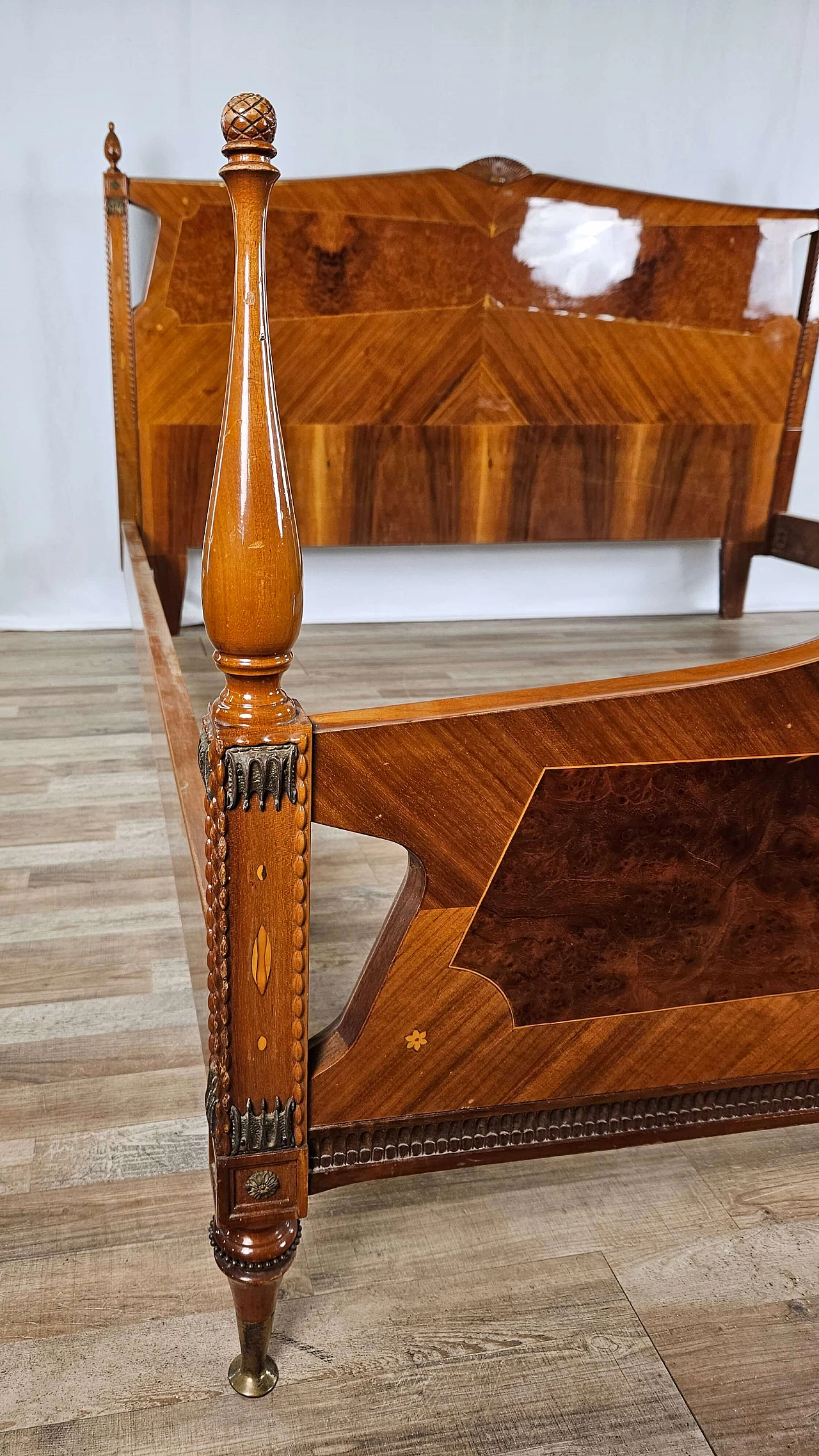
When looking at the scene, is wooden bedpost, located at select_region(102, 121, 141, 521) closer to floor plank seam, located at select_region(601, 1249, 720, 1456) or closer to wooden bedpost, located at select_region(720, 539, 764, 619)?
wooden bedpost, located at select_region(720, 539, 764, 619)

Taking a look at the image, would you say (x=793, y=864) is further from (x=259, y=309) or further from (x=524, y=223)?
(x=524, y=223)

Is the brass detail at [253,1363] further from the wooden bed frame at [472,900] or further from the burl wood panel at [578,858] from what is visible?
the burl wood panel at [578,858]

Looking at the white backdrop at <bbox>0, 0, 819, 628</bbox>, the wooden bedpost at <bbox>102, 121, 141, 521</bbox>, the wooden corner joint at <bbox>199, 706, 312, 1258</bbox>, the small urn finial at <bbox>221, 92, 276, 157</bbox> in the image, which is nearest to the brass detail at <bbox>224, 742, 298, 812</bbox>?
the wooden corner joint at <bbox>199, 706, 312, 1258</bbox>

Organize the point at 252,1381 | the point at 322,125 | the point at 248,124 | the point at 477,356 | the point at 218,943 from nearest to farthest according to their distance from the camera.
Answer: the point at 248,124
the point at 218,943
the point at 252,1381
the point at 477,356
the point at 322,125

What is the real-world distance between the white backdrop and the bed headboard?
0.93ft

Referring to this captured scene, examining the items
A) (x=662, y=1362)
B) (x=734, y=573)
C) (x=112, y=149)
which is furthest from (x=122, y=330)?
(x=662, y=1362)

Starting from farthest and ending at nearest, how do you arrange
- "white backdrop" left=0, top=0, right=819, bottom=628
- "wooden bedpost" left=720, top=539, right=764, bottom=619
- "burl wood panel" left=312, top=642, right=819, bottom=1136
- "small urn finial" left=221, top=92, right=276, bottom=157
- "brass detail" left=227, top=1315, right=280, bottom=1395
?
"wooden bedpost" left=720, top=539, right=764, bottom=619 < "white backdrop" left=0, top=0, right=819, bottom=628 < "brass detail" left=227, top=1315, right=280, bottom=1395 < "burl wood panel" left=312, top=642, right=819, bottom=1136 < "small urn finial" left=221, top=92, right=276, bottom=157

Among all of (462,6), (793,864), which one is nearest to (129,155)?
(462,6)

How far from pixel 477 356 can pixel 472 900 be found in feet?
7.62

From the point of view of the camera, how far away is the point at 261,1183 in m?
0.87

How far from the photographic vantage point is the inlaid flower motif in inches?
34.2

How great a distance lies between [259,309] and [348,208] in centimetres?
220

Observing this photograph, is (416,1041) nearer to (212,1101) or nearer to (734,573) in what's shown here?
(212,1101)

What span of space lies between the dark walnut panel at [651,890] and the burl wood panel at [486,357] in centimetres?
212
